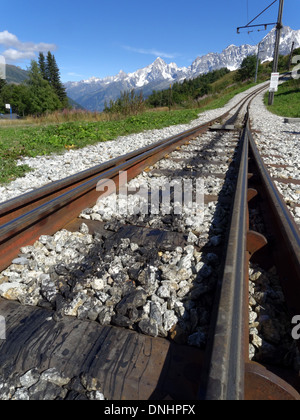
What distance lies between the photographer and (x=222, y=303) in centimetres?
99

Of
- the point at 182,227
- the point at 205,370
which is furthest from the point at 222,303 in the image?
the point at 182,227

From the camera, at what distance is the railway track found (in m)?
0.94

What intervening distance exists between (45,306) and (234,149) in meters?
5.03

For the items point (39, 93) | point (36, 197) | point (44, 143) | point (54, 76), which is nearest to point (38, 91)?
point (39, 93)

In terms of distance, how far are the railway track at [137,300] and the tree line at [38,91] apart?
241 feet

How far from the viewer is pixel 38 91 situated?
7150 centimetres

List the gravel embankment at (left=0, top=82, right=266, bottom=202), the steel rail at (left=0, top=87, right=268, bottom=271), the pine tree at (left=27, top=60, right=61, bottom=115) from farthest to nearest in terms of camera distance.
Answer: the pine tree at (left=27, top=60, right=61, bottom=115), the gravel embankment at (left=0, top=82, right=266, bottom=202), the steel rail at (left=0, top=87, right=268, bottom=271)

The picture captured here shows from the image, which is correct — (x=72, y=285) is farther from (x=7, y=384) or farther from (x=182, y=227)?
(x=182, y=227)

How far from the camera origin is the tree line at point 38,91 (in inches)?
2825

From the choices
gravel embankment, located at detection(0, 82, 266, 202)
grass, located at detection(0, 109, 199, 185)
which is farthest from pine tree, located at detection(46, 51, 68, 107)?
gravel embankment, located at detection(0, 82, 266, 202)

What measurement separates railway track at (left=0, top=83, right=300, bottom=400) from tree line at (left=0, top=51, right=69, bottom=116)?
2896 inches

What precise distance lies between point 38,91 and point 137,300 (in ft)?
274

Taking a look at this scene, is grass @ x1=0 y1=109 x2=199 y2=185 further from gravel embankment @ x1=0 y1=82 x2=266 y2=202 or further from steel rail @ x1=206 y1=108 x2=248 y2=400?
steel rail @ x1=206 y1=108 x2=248 y2=400

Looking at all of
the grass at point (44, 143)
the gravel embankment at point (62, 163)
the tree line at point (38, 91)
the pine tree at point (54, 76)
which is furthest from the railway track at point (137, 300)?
the pine tree at point (54, 76)
